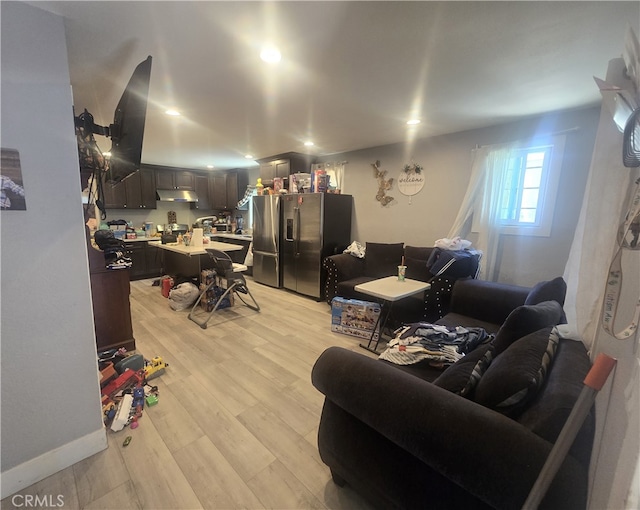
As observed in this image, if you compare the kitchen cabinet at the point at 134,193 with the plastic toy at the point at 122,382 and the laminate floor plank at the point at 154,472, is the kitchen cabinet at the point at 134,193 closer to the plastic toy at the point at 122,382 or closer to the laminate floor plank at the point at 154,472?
the plastic toy at the point at 122,382

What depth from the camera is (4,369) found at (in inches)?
48.4

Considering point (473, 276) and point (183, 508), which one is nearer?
point (183, 508)

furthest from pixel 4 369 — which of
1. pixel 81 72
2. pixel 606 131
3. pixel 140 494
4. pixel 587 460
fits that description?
pixel 606 131

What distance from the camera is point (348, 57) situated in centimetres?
171

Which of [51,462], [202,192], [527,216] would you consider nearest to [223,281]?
[51,462]

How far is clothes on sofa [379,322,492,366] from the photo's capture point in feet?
5.29

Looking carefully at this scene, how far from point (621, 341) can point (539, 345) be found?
12.4 inches

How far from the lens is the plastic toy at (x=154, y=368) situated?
2.17m

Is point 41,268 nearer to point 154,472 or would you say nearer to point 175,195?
point 154,472

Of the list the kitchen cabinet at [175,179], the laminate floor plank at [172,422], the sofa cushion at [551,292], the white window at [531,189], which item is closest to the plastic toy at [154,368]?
the laminate floor plank at [172,422]

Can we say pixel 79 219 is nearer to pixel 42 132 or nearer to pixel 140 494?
pixel 42 132

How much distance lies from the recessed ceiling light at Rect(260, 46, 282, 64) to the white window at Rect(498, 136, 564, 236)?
104 inches

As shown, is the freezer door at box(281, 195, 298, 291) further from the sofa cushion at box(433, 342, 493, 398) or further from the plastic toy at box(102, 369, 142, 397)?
the sofa cushion at box(433, 342, 493, 398)

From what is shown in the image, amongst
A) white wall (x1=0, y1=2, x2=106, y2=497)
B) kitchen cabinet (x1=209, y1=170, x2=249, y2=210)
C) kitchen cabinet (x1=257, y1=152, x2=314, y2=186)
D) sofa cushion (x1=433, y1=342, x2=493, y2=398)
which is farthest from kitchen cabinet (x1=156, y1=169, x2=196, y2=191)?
sofa cushion (x1=433, y1=342, x2=493, y2=398)
